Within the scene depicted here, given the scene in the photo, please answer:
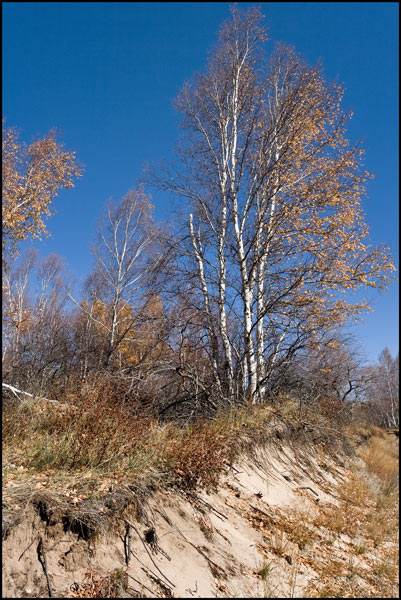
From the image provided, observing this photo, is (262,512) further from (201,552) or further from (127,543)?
(127,543)

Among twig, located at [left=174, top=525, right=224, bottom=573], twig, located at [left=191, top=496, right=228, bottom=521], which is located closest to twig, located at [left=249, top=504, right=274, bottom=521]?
twig, located at [left=191, top=496, right=228, bottom=521]

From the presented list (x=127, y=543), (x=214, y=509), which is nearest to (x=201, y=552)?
(x=214, y=509)

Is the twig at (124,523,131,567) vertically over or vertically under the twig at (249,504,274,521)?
over

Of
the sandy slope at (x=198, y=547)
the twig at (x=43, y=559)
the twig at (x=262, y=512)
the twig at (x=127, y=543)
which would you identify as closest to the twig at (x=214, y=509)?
the sandy slope at (x=198, y=547)

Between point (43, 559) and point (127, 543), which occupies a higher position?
point (43, 559)

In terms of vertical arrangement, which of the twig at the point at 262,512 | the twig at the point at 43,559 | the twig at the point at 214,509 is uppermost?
the twig at the point at 43,559

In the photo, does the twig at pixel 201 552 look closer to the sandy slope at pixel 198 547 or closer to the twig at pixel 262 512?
the sandy slope at pixel 198 547

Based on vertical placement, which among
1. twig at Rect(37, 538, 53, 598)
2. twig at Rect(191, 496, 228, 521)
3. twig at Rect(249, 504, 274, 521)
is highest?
twig at Rect(37, 538, 53, 598)

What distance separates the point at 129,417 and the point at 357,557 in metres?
4.07

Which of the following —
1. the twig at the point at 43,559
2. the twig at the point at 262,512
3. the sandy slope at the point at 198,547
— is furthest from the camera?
the twig at the point at 262,512

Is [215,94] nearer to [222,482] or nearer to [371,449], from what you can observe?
[222,482]

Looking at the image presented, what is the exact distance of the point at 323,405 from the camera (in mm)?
11812

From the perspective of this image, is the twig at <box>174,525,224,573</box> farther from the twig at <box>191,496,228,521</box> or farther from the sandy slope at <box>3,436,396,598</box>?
the twig at <box>191,496,228,521</box>

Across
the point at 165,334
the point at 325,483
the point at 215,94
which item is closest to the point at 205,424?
the point at 165,334
